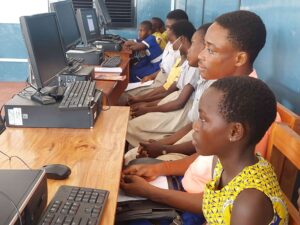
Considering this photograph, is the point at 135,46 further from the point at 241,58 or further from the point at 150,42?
the point at 241,58

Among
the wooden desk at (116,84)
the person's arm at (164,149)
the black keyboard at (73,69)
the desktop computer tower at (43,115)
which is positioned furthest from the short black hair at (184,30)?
the desktop computer tower at (43,115)

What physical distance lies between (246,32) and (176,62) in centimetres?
140

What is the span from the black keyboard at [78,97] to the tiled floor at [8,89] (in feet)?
9.84

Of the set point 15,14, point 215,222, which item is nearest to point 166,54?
point 215,222

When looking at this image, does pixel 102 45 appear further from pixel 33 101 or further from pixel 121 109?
pixel 33 101

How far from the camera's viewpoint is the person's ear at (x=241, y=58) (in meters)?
1.37

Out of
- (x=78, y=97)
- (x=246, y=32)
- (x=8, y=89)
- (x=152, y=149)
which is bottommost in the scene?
(x=8, y=89)

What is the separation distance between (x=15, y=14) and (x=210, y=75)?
174 inches

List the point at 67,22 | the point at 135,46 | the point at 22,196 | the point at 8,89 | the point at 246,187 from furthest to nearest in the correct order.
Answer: the point at 8,89 → the point at 135,46 → the point at 67,22 → the point at 246,187 → the point at 22,196

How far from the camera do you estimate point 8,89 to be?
484 cm

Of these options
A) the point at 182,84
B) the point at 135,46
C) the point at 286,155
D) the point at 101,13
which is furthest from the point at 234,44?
the point at 101,13

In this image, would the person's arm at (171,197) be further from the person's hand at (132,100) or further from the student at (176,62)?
the person's hand at (132,100)

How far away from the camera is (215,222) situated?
96 centimetres

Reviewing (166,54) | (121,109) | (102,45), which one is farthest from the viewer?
(102,45)
